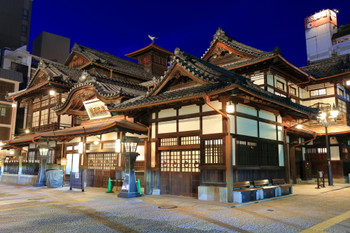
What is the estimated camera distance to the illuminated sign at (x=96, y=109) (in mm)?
22406

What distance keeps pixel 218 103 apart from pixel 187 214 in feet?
20.0

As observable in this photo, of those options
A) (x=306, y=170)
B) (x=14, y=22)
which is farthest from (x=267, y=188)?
(x=14, y=22)

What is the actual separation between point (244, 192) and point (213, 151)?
2557 millimetres

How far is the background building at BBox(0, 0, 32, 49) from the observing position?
70.0 meters

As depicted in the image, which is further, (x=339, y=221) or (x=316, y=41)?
(x=316, y=41)

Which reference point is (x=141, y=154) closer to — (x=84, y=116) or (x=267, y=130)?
(x=84, y=116)

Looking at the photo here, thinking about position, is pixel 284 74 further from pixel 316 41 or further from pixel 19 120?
pixel 316 41

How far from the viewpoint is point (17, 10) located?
7338 centimetres

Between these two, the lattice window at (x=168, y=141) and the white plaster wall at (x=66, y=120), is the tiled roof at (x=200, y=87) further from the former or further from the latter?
the white plaster wall at (x=66, y=120)

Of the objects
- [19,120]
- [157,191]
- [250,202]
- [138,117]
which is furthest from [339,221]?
[19,120]

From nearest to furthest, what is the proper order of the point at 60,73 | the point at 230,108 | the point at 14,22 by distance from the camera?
the point at 230,108, the point at 60,73, the point at 14,22

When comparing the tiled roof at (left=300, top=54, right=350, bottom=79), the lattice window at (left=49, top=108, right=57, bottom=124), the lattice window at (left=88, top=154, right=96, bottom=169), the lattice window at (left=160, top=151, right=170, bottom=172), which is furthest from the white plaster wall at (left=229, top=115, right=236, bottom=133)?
the lattice window at (left=49, top=108, right=57, bottom=124)

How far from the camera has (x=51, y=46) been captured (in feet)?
246

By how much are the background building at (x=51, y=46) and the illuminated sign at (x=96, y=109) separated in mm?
56947
